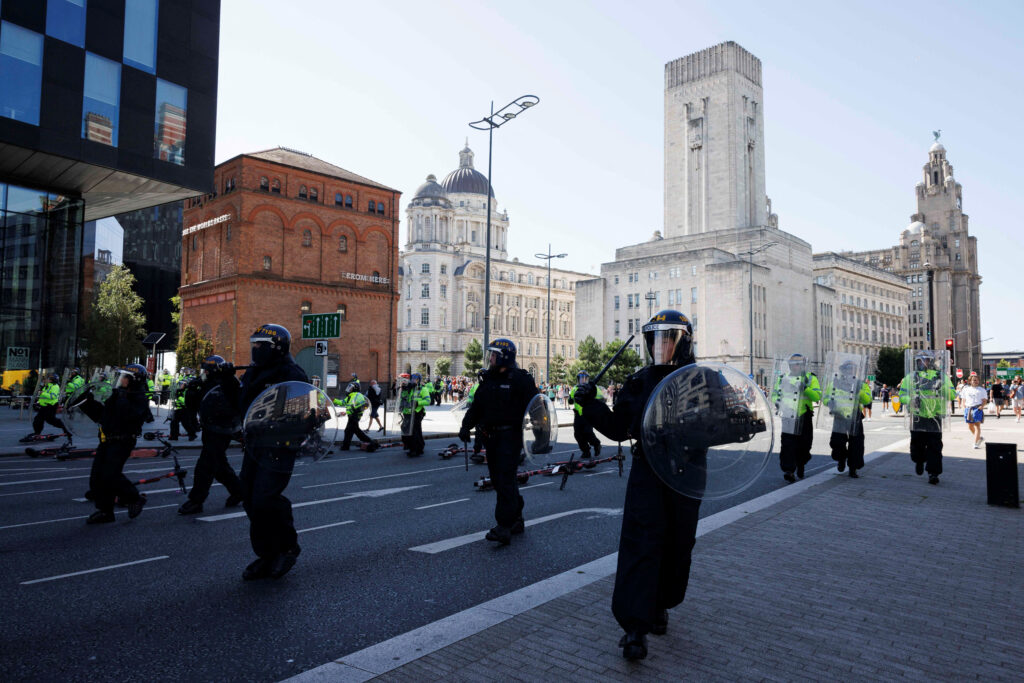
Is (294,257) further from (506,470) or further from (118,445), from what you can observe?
(506,470)

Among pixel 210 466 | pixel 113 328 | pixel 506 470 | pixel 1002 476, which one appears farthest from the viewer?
pixel 113 328

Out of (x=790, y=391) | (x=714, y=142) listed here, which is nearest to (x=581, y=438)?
(x=790, y=391)

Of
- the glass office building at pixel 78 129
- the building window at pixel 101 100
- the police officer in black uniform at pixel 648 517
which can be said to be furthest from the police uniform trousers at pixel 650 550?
the building window at pixel 101 100

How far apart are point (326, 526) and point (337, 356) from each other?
4138cm

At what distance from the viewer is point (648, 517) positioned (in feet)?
13.5

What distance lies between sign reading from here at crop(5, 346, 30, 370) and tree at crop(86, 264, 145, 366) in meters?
19.8

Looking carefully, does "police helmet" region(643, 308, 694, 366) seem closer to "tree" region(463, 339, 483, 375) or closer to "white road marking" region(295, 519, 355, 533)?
"white road marking" region(295, 519, 355, 533)

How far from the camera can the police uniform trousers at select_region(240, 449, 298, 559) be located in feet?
18.3

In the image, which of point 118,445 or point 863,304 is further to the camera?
point 863,304

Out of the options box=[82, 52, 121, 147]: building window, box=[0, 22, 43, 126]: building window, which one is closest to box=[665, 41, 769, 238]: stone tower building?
box=[82, 52, 121, 147]: building window

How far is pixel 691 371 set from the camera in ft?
13.2

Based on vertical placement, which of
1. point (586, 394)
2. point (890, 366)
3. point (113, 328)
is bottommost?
point (586, 394)

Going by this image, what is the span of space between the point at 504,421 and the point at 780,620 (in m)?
3.39

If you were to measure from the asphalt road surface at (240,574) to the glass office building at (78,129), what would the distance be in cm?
1666
